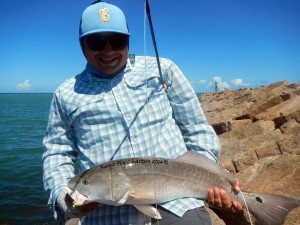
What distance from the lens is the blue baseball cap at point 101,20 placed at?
10.7 feet

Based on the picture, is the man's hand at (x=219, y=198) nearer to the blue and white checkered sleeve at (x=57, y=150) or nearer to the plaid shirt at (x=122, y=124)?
the plaid shirt at (x=122, y=124)

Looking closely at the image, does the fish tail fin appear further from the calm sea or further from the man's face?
the calm sea

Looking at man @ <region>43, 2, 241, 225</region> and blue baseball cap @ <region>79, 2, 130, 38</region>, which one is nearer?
man @ <region>43, 2, 241, 225</region>

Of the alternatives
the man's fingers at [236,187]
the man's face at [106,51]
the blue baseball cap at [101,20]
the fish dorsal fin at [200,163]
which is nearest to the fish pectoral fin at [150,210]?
the fish dorsal fin at [200,163]

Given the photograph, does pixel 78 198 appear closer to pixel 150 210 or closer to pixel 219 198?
pixel 150 210

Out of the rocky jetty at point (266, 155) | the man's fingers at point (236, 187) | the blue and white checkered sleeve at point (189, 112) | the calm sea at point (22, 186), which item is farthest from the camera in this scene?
the calm sea at point (22, 186)

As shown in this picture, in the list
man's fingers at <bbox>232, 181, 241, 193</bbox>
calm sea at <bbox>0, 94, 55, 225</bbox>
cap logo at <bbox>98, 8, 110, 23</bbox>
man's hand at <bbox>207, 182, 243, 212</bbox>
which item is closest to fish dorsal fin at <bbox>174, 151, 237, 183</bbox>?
man's fingers at <bbox>232, 181, 241, 193</bbox>

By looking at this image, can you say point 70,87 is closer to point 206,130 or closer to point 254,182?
point 206,130

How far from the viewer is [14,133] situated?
95.1 feet

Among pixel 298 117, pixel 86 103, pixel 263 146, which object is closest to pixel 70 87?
pixel 86 103

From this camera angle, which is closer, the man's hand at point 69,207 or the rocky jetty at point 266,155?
the man's hand at point 69,207

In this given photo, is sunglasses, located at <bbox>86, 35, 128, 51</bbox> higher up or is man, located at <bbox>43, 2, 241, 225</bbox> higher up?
sunglasses, located at <bbox>86, 35, 128, 51</bbox>

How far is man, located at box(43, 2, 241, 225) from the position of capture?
124 inches

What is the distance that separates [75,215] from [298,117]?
6424mm
